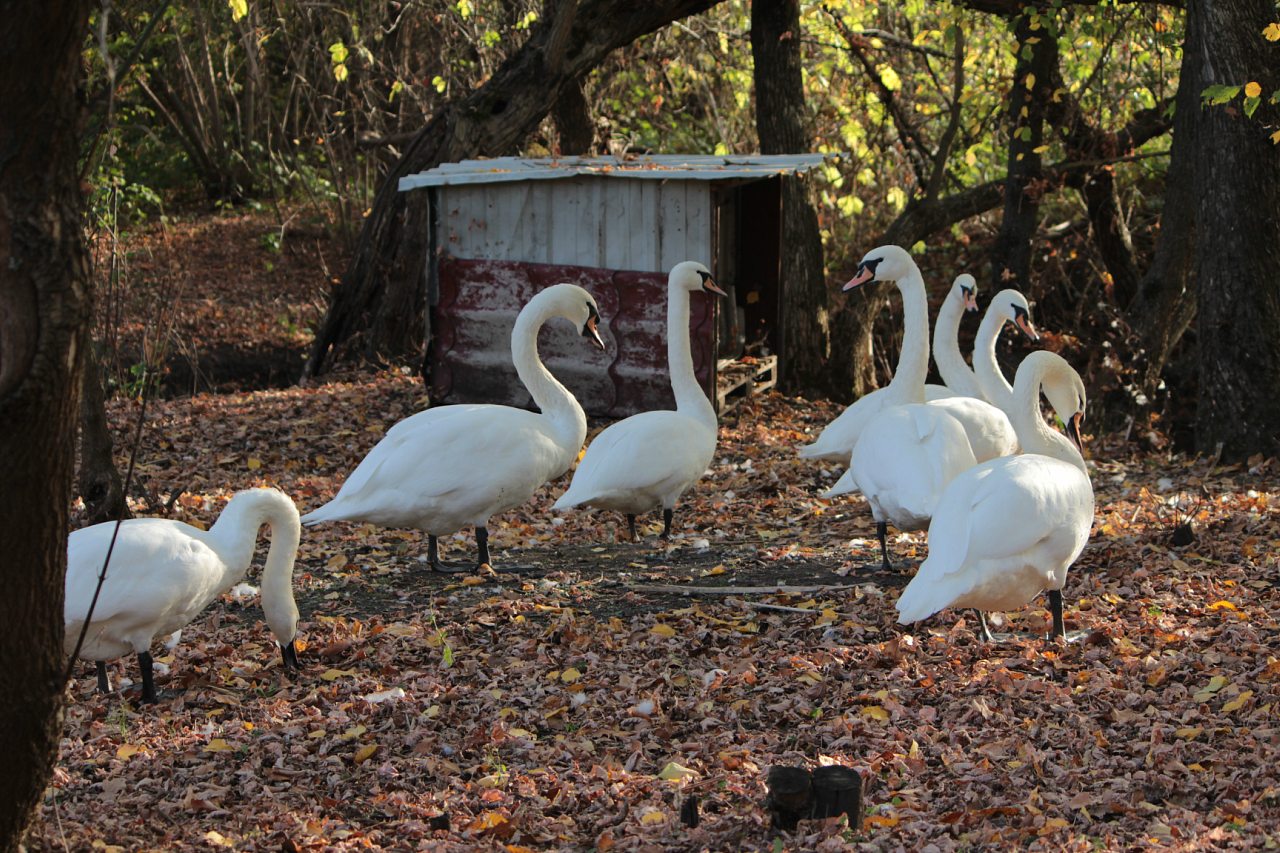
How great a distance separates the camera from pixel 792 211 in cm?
1310

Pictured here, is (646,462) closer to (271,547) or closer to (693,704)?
(693,704)

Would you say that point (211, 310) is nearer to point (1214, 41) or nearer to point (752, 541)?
point (752, 541)

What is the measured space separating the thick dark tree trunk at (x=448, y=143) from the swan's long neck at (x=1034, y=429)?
271 inches

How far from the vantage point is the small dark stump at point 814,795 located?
4.11 m

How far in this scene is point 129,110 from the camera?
76.4ft

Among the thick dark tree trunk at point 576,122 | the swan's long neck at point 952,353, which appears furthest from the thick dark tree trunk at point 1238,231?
the thick dark tree trunk at point 576,122

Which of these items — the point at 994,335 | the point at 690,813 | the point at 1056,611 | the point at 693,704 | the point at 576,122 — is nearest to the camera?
the point at 690,813

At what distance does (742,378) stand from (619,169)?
87.5 inches

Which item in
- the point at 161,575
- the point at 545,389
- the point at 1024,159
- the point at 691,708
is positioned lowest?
the point at 691,708

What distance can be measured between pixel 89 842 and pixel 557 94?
10.5 m

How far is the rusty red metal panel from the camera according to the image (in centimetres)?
1116

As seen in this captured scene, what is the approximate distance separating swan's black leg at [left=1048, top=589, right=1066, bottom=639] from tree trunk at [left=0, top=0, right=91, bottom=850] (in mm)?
4089

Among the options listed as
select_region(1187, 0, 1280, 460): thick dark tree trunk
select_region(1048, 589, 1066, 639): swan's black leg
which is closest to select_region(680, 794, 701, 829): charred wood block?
select_region(1048, 589, 1066, 639): swan's black leg

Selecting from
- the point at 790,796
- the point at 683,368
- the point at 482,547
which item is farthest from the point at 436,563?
the point at 790,796
